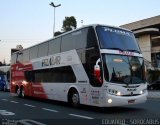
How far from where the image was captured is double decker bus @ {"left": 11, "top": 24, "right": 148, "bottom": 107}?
14.6 m

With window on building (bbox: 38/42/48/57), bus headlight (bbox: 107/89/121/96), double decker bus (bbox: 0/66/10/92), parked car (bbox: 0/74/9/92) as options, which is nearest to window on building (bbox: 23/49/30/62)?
window on building (bbox: 38/42/48/57)

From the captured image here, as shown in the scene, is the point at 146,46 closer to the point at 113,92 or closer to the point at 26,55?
the point at 26,55

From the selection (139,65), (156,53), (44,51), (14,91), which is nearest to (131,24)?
(156,53)

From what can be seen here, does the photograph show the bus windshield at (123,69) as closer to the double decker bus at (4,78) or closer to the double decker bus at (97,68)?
the double decker bus at (97,68)

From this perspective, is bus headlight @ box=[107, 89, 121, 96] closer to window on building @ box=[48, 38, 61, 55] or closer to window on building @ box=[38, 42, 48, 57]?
window on building @ box=[48, 38, 61, 55]

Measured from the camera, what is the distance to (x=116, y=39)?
617 inches

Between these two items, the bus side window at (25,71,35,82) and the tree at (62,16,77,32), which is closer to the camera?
the bus side window at (25,71,35,82)

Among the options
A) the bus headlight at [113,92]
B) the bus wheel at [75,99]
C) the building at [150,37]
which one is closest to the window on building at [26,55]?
the bus wheel at [75,99]

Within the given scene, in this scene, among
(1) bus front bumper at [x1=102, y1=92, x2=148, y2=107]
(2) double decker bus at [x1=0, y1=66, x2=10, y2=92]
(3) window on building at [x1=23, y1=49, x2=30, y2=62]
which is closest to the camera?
(1) bus front bumper at [x1=102, y1=92, x2=148, y2=107]

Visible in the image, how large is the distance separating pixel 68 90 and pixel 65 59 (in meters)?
1.69

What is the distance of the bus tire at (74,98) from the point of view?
55.0ft

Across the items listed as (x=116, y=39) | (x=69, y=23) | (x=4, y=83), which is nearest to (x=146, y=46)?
(x=69, y=23)

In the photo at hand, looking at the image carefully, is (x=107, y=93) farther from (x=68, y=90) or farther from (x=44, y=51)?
(x=44, y=51)

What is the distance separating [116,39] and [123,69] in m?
1.52
